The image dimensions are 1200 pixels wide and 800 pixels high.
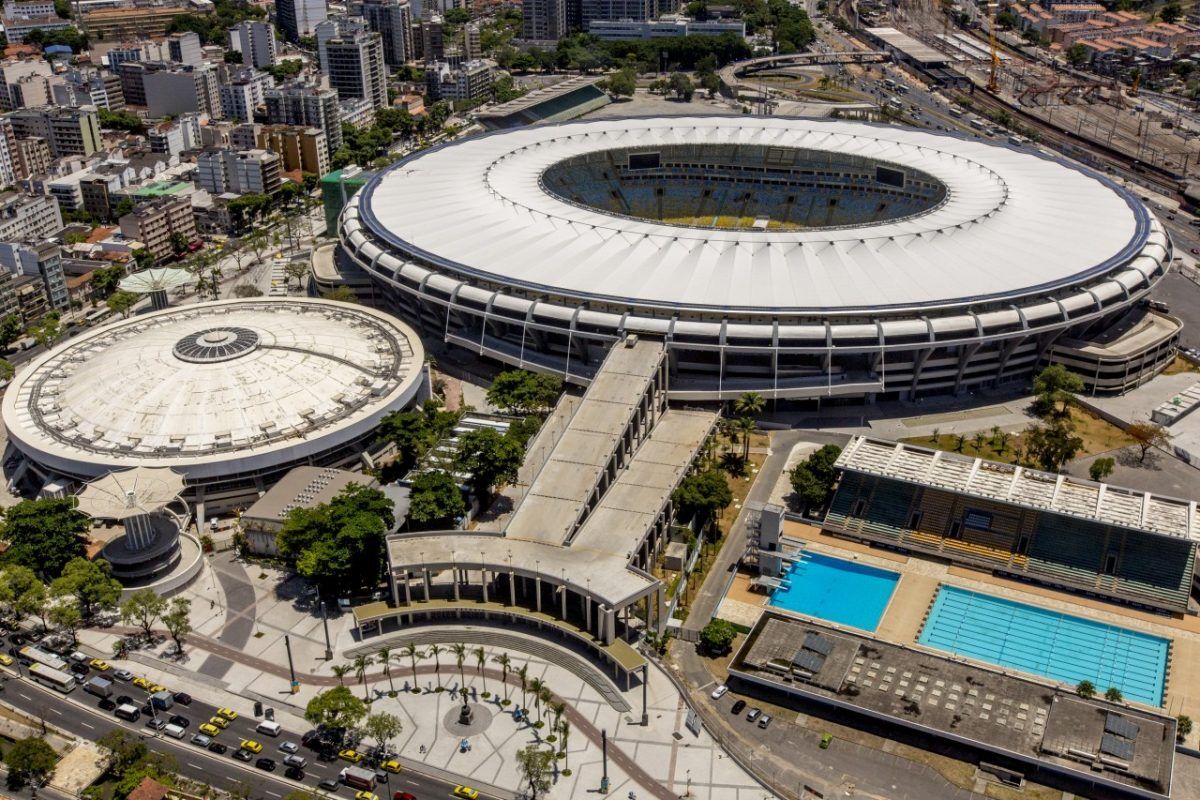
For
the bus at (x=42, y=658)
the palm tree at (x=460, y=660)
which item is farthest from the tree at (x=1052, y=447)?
the bus at (x=42, y=658)

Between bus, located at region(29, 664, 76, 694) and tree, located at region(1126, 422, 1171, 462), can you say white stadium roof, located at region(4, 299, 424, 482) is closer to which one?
bus, located at region(29, 664, 76, 694)

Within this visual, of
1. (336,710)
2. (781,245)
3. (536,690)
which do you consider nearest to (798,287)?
(781,245)

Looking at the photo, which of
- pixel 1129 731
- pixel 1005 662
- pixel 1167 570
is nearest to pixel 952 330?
pixel 1167 570

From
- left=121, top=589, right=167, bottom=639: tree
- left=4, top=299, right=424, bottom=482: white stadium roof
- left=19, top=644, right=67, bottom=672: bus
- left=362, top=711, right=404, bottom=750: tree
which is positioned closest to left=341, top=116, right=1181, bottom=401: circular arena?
left=4, top=299, right=424, bottom=482: white stadium roof

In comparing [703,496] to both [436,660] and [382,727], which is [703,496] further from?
[382,727]

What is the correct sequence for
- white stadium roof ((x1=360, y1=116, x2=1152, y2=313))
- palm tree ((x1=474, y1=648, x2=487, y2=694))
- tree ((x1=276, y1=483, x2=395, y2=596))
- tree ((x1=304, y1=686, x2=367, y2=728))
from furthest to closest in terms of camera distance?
white stadium roof ((x1=360, y1=116, x2=1152, y2=313)) → tree ((x1=276, y1=483, x2=395, y2=596)) → palm tree ((x1=474, y1=648, x2=487, y2=694)) → tree ((x1=304, y1=686, x2=367, y2=728))

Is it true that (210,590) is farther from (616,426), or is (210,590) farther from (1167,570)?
(1167,570)
